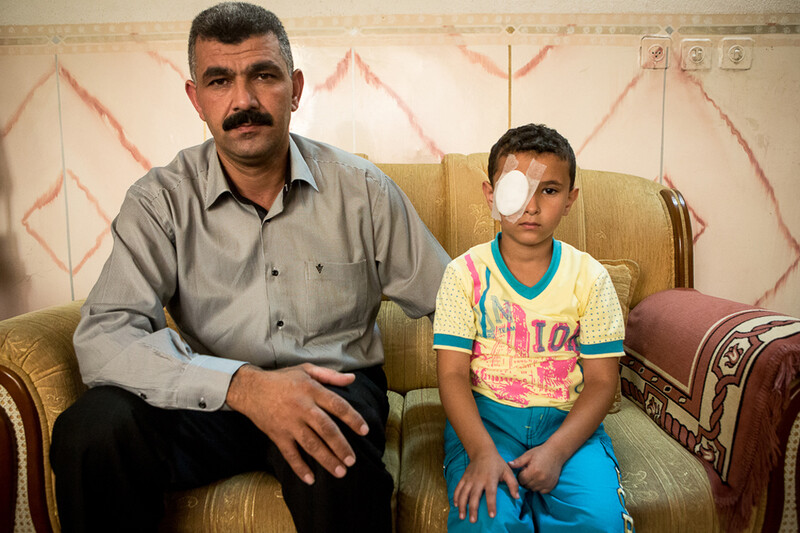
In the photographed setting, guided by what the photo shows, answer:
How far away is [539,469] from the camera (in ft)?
3.26

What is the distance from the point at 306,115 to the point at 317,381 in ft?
4.28

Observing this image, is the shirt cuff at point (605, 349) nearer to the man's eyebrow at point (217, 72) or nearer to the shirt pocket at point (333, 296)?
the shirt pocket at point (333, 296)

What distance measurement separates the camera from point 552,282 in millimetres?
1172

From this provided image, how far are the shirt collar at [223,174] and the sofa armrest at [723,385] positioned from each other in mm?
1005

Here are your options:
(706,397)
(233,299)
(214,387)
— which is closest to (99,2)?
(233,299)

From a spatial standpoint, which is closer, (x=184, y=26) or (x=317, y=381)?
(x=317, y=381)

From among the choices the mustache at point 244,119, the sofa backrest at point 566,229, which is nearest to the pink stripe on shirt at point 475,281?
the sofa backrest at point 566,229

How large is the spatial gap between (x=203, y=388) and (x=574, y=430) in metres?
0.75

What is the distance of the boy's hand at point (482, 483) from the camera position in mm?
938

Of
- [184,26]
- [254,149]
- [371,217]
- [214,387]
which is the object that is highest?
[184,26]

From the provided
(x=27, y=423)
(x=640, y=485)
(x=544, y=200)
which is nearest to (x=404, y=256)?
(x=544, y=200)

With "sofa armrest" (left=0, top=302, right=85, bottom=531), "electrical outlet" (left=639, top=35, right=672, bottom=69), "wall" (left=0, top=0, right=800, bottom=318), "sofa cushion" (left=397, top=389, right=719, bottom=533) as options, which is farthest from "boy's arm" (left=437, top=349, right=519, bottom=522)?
"electrical outlet" (left=639, top=35, right=672, bottom=69)

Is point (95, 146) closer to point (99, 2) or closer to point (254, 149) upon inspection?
point (99, 2)

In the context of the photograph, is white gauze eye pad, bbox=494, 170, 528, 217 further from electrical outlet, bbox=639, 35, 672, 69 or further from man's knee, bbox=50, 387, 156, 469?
electrical outlet, bbox=639, 35, 672, 69
